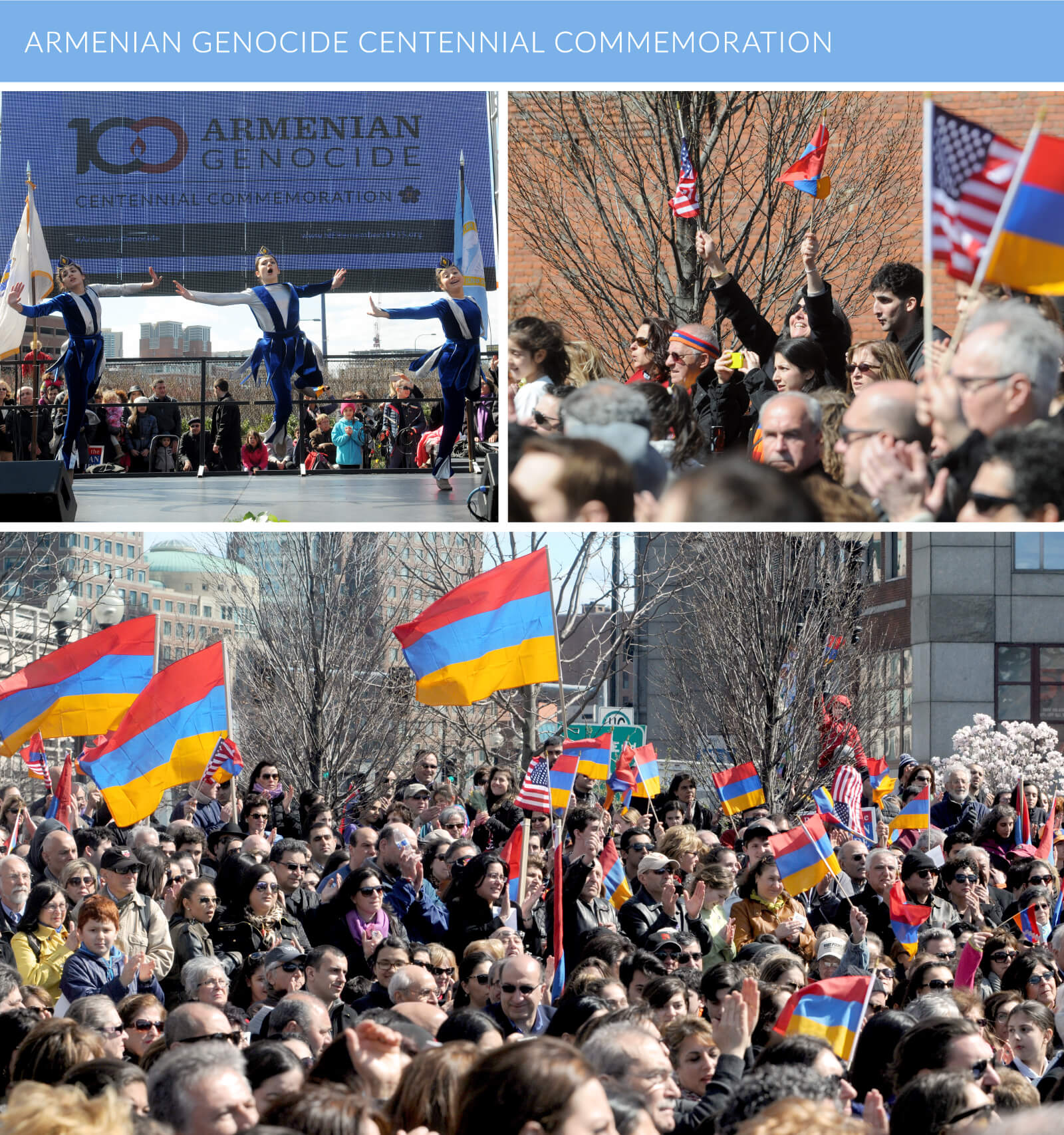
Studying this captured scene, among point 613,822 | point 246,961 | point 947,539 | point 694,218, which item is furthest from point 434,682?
point 947,539

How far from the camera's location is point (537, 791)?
11812 millimetres

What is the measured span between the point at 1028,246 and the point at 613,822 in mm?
6118

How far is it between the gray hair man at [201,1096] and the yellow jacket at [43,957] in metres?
3.78

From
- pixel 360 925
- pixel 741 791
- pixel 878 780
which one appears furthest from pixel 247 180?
pixel 360 925

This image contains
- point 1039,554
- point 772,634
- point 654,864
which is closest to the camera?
point 654,864

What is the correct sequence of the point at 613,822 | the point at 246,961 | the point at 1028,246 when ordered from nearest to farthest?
the point at 246,961
the point at 1028,246
the point at 613,822

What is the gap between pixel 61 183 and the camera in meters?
17.8

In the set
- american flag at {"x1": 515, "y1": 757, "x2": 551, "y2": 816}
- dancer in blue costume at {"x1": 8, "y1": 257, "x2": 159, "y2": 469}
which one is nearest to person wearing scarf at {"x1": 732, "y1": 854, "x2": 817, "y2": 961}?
american flag at {"x1": 515, "y1": 757, "x2": 551, "y2": 816}

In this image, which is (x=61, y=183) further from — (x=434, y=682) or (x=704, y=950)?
(x=704, y=950)

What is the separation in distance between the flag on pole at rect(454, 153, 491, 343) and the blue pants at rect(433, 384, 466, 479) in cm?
61

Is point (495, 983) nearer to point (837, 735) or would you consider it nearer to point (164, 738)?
point (164, 738)

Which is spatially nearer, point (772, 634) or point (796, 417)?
point (796, 417)

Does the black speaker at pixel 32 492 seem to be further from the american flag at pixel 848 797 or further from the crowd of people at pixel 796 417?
the american flag at pixel 848 797

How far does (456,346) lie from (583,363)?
1.33 metres
